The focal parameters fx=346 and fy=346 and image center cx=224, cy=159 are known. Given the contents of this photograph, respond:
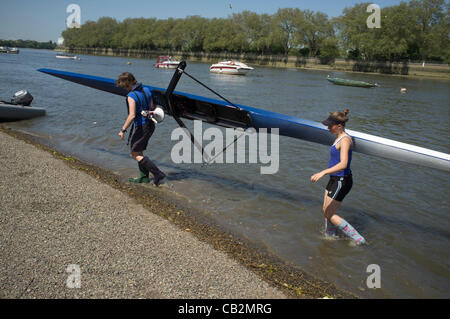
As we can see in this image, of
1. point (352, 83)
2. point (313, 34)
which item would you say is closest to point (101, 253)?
point (352, 83)

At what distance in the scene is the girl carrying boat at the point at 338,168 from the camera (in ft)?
14.6

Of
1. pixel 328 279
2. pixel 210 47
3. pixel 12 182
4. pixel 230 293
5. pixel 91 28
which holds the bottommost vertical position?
pixel 328 279

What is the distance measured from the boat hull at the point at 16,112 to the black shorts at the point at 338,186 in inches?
483

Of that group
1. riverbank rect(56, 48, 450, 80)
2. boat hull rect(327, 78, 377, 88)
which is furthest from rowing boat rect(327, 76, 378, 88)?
riverbank rect(56, 48, 450, 80)

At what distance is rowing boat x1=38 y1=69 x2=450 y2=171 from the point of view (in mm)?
5113

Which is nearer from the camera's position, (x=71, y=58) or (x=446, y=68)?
(x=446, y=68)

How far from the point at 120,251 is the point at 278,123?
3.48 meters

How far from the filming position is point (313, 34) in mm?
95500

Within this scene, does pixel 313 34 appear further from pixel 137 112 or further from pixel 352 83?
pixel 137 112

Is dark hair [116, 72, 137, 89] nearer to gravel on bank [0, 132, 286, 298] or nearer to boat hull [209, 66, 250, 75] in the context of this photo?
gravel on bank [0, 132, 286, 298]

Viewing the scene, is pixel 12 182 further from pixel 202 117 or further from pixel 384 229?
pixel 384 229

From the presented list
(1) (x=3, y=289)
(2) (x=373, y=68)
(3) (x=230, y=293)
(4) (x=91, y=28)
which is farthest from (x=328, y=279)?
(4) (x=91, y=28)

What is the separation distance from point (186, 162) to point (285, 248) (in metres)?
4.57

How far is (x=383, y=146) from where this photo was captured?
5.25m
